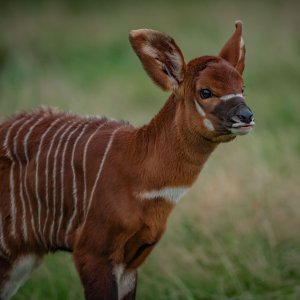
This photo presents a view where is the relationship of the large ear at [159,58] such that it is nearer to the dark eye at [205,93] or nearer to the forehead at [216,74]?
the forehead at [216,74]

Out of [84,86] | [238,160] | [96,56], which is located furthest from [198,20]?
[238,160]

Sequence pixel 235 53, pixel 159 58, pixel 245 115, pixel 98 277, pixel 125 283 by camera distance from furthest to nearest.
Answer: pixel 125 283, pixel 235 53, pixel 159 58, pixel 98 277, pixel 245 115

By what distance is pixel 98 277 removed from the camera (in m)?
6.14

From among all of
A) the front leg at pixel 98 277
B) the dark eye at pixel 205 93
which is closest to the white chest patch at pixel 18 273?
the front leg at pixel 98 277

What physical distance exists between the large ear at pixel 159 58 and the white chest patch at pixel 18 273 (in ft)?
4.87

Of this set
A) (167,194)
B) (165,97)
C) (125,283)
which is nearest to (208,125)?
(167,194)

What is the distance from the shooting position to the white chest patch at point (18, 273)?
655cm

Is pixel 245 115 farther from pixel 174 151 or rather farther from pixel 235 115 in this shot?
pixel 174 151

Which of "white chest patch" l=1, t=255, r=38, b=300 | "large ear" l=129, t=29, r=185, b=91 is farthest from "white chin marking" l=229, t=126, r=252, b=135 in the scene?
"white chest patch" l=1, t=255, r=38, b=300

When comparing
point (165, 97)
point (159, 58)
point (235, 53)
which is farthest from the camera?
point (165, 97)

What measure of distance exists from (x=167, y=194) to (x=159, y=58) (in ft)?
2.84

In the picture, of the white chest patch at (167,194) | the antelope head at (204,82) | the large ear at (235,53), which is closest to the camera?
the antelope head at (204,82)

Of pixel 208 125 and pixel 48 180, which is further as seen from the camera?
pixel 48 180

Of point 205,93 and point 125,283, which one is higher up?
point 205,93
